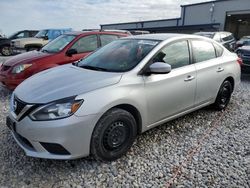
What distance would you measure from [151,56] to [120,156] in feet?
4.68

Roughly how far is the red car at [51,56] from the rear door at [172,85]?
321 centimetres

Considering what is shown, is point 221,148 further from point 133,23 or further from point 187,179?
point 133,23

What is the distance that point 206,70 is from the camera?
14.5ft

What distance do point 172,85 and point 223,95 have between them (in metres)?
1.79

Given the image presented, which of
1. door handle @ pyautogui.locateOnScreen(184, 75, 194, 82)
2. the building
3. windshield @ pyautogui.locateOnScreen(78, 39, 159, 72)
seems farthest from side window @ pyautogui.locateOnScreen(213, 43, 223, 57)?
the building

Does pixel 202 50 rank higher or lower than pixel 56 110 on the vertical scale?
higher

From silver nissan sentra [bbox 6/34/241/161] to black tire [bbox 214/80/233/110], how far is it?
298 mm

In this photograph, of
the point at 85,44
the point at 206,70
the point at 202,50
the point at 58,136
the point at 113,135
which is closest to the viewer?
the point at 58,136

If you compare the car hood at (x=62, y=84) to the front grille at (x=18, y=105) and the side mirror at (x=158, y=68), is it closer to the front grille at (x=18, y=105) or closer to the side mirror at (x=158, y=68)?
the front grille at (x=18, y=105)

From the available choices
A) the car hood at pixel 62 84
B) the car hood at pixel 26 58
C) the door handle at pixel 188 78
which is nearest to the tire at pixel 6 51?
the car hood at pixel 26 58

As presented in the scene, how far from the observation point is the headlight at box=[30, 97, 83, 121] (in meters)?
2.81

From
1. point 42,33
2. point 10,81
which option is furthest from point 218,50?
point 42,33

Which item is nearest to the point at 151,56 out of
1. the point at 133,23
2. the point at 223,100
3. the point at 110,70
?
the point at 110,70

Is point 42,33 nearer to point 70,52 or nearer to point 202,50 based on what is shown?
point 70,52
